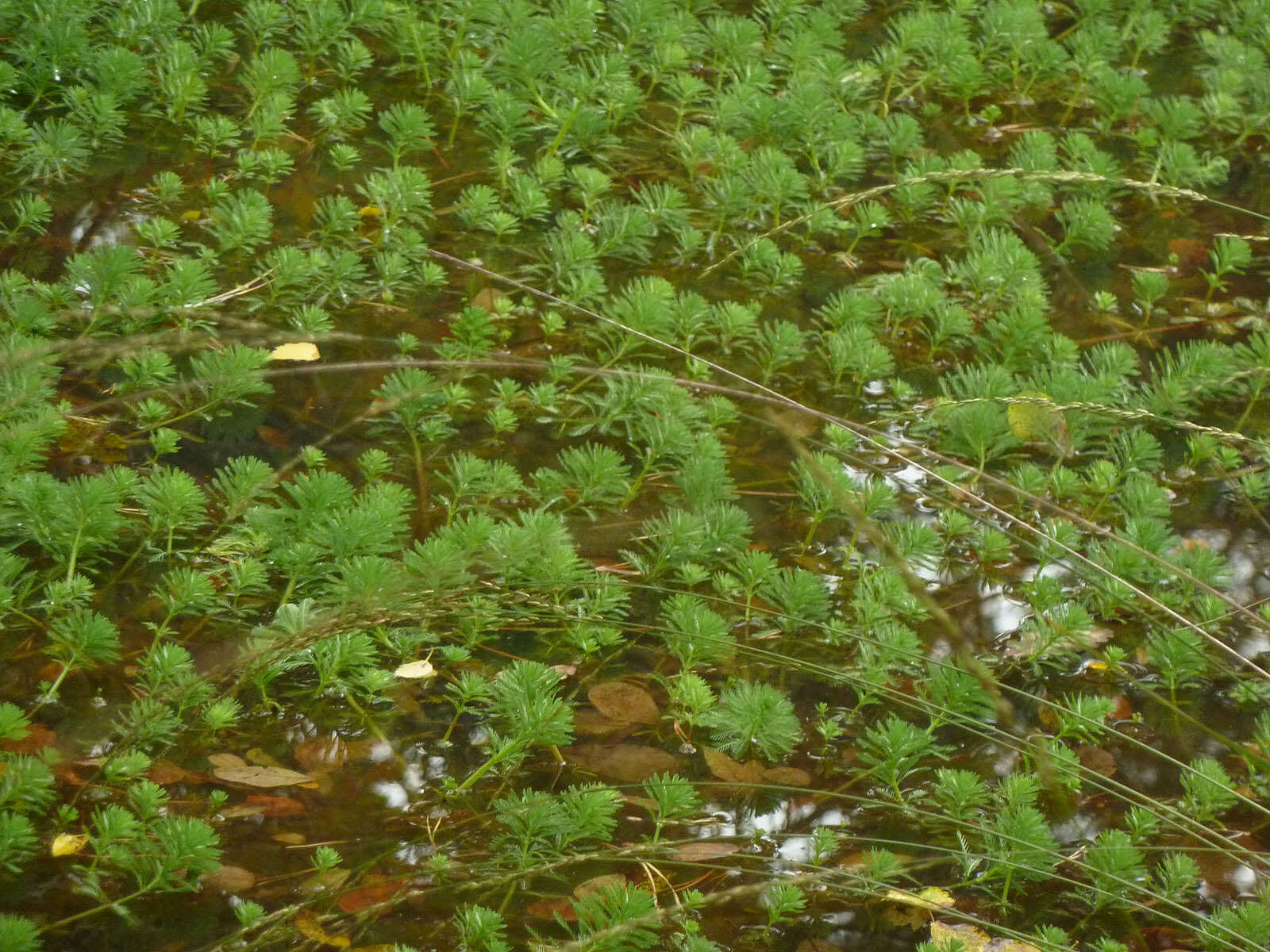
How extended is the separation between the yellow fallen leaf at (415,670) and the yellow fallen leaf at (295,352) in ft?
3.50

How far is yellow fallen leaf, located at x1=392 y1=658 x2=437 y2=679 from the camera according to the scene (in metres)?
2.68

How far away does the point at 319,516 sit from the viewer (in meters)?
2.85

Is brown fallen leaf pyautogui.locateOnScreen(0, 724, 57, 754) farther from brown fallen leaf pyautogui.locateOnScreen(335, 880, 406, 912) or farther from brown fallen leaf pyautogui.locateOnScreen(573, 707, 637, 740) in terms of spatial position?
brown fallen leaf pyautogui.locateOnScreen(573, 707, 637, 740)

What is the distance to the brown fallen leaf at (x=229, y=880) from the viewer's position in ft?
7.35

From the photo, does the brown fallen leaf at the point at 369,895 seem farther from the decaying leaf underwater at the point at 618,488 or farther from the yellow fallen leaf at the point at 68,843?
the yellow fallen leaf at the point at 68,843

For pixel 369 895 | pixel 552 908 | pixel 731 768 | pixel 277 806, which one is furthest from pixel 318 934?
pixel 731 768

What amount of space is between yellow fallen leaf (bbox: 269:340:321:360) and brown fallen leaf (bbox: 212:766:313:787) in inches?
49.9

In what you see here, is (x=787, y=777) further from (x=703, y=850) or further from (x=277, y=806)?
(x=277, y=806)

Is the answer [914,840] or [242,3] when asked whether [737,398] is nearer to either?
[914,840]

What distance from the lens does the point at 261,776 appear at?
8.01 ft

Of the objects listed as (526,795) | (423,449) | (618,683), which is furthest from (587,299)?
(526,795)

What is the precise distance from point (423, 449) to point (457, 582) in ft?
2.66

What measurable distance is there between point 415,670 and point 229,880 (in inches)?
23.7

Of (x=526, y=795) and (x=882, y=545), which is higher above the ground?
(x=882, y=545)
